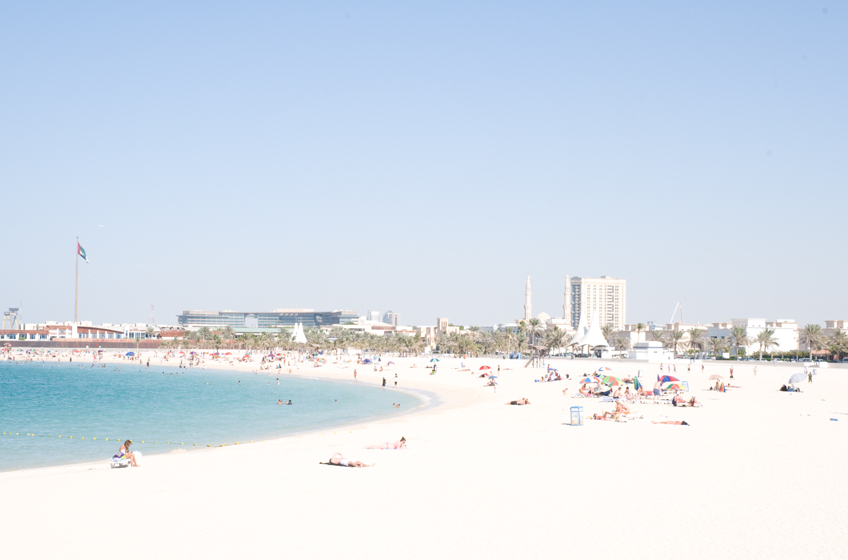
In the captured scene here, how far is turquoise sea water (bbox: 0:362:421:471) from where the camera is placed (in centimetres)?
2534

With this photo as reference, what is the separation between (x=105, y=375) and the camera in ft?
261

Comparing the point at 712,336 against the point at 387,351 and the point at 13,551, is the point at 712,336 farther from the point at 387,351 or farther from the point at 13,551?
the point at 13,551

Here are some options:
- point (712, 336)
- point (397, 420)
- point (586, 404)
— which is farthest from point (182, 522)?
point (712, 336)

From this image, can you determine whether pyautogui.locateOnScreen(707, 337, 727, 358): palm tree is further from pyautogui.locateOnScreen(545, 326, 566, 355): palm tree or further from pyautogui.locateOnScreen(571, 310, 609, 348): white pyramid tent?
pyautogui.locateOnScreen(545, 326, 566, 355): palm tree

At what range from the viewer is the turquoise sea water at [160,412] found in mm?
25344

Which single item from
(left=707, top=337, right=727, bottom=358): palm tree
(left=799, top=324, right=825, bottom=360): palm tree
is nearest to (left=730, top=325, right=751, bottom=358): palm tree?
(left=707, top=337, right=727, bottom=358): palm tree

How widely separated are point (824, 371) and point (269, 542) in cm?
6121

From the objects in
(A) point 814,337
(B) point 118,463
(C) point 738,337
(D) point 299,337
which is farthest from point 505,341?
(B) point 118,463

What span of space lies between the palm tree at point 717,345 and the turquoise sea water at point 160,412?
54.1 m

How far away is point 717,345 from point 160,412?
74292mm

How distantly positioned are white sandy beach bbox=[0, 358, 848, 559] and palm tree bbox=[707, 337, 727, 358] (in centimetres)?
7096

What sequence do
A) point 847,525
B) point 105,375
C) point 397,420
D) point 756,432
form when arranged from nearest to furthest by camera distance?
point 847,525
point 756,432
point 397,420
point 105,375

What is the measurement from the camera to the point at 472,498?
1284 cm

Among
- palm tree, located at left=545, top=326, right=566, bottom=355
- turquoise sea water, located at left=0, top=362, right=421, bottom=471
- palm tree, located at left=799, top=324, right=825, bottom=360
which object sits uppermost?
palm tree, located at left=799, top=324, right=825, bottom=360
